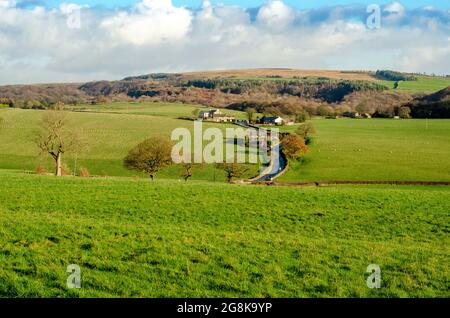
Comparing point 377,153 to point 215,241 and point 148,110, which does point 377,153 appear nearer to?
point 215,241

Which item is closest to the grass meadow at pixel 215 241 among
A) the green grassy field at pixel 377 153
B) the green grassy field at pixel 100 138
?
the green grassy field at pixel 100 138

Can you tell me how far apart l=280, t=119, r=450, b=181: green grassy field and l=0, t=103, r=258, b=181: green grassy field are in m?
13.2

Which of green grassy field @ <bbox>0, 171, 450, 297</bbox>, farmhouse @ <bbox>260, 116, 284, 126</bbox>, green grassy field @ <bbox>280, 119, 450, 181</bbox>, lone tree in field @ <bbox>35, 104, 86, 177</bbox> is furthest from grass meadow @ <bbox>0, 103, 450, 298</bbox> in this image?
farmhouse @ <bbox>260, 116, 284, 126</bbox>

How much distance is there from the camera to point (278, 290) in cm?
1063

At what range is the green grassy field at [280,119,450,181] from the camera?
70.6 m

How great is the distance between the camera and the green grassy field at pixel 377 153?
70.6 meters

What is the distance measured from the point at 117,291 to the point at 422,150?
9392 centimetres

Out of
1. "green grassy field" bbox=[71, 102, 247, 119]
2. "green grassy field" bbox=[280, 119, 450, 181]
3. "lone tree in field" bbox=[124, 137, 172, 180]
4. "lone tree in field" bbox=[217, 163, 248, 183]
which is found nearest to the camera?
"lone tree in field" bbox=[124, 137, 172, 180]

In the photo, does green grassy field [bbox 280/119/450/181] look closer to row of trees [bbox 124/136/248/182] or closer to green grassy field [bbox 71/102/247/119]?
row of trees [bbox 124/136/248/182]

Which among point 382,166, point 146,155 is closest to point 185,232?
point 146,155

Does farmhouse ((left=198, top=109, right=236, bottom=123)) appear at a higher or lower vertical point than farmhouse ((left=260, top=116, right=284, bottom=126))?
higher

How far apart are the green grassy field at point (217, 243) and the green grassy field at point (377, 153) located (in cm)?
4498

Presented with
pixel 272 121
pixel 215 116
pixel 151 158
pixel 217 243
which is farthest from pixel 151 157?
pixel 215 116

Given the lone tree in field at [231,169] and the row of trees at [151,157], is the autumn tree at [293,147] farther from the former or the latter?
the row of trees at [151,157]
